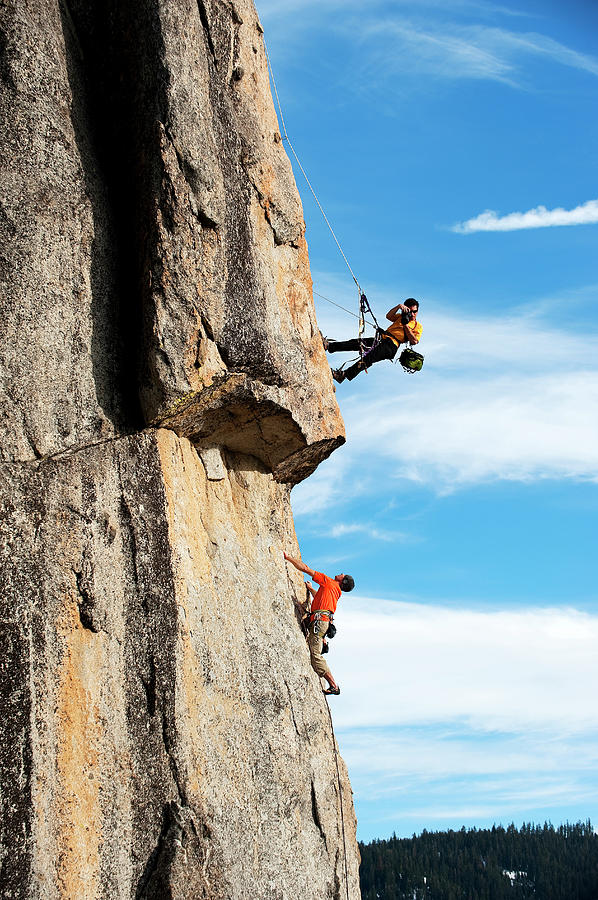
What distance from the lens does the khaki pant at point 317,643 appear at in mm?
15719

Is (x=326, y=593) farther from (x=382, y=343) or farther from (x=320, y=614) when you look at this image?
(x=382, y=343)

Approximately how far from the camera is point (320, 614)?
621 inches

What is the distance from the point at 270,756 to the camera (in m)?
13.6

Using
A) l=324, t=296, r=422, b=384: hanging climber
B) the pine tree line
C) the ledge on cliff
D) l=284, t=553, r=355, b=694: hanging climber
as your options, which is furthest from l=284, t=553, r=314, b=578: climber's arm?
the pine tree line

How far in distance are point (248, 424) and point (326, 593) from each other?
3235 millimetres

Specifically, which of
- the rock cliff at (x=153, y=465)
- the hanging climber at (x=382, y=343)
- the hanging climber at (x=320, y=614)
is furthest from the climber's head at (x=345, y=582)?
the hanging climber at (x=382, y=343)

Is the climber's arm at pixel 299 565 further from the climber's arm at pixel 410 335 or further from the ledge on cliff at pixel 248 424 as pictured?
the climber's arm at pixel 410 335

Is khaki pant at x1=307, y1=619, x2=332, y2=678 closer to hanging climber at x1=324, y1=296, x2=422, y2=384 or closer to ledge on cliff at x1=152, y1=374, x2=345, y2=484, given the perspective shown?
ledge on cliff at x1=152, y1=374, x2=345, y2=484

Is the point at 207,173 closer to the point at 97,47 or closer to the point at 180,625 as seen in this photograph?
the point at 97,47

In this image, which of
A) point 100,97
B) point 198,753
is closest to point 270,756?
point 198,753

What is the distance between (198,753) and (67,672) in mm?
1948

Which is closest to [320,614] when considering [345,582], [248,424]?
[345,582]

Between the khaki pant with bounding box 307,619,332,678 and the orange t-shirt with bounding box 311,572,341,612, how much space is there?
10.5 inches

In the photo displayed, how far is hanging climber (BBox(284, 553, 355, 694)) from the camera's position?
15734 millimetres
